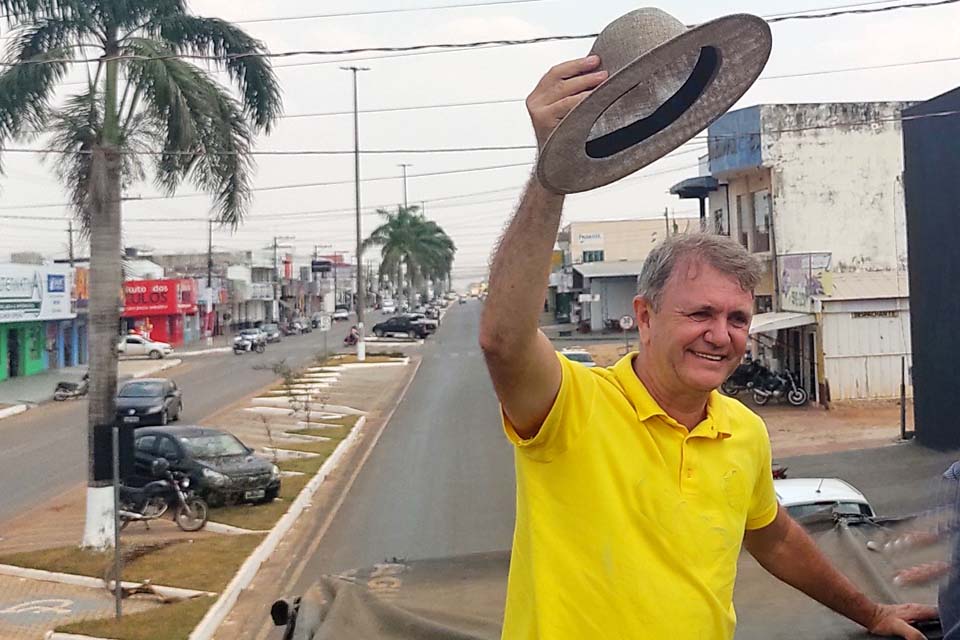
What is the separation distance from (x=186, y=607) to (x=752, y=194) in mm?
23480

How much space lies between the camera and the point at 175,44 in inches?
559

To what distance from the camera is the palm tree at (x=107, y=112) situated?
13641 millimetres

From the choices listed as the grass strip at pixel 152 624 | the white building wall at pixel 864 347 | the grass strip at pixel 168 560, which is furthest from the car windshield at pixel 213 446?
the white building wall at pixel 864 347

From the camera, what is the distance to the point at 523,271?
7.13 ft

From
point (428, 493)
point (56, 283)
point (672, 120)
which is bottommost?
point (428, 493)

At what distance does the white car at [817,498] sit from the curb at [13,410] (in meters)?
26.1

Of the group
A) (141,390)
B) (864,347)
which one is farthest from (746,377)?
(141,390)

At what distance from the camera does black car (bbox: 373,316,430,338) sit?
212 feet

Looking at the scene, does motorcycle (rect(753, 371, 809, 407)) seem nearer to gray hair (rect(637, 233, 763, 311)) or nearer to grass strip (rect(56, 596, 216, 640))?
grass strip (rect(56, 596, 216, 640))

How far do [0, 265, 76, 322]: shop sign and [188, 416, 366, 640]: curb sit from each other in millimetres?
22313

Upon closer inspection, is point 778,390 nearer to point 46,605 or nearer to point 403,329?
point 46,605

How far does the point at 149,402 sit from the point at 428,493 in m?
Answer: 12.6

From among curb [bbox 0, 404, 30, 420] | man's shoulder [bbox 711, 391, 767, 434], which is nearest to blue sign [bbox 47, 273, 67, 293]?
curb [bbox 0, 404, 30, 420]

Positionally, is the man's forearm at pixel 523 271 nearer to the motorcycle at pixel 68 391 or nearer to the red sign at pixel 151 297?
the motorcycle at pixel 68 391
